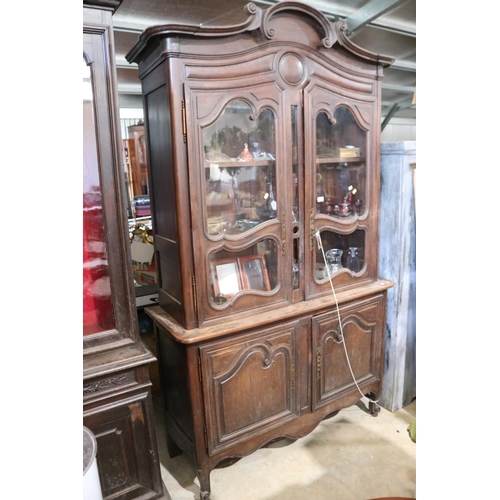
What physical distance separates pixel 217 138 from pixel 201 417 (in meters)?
1.04

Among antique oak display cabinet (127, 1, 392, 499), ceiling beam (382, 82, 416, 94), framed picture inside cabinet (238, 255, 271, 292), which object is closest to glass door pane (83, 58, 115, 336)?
antique oak display cabinet (127, 1, 392, 499)

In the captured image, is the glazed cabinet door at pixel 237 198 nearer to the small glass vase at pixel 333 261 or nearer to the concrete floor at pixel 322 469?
the small glass vase at pixel 333 261

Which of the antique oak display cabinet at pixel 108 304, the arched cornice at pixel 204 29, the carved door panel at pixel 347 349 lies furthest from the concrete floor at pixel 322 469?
the arched cornice at pixel 204 29

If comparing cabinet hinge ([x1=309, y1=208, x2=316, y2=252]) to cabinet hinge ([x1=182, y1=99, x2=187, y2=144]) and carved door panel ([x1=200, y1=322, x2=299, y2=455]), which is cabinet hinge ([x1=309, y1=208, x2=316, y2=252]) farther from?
cabinet hinge ([x1=182, y1=99, x2=187, y2=144])

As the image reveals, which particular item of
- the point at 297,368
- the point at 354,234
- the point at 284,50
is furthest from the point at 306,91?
the point at 297,368

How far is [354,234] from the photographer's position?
1823 millimetres

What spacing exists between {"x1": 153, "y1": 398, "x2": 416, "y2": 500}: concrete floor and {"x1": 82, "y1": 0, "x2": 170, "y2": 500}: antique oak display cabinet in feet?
1.27

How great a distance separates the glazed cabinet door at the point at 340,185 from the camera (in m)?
1.57

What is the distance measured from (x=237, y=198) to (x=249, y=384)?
0.74 metres

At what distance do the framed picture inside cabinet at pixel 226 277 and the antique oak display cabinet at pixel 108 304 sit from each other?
1.09 ft
